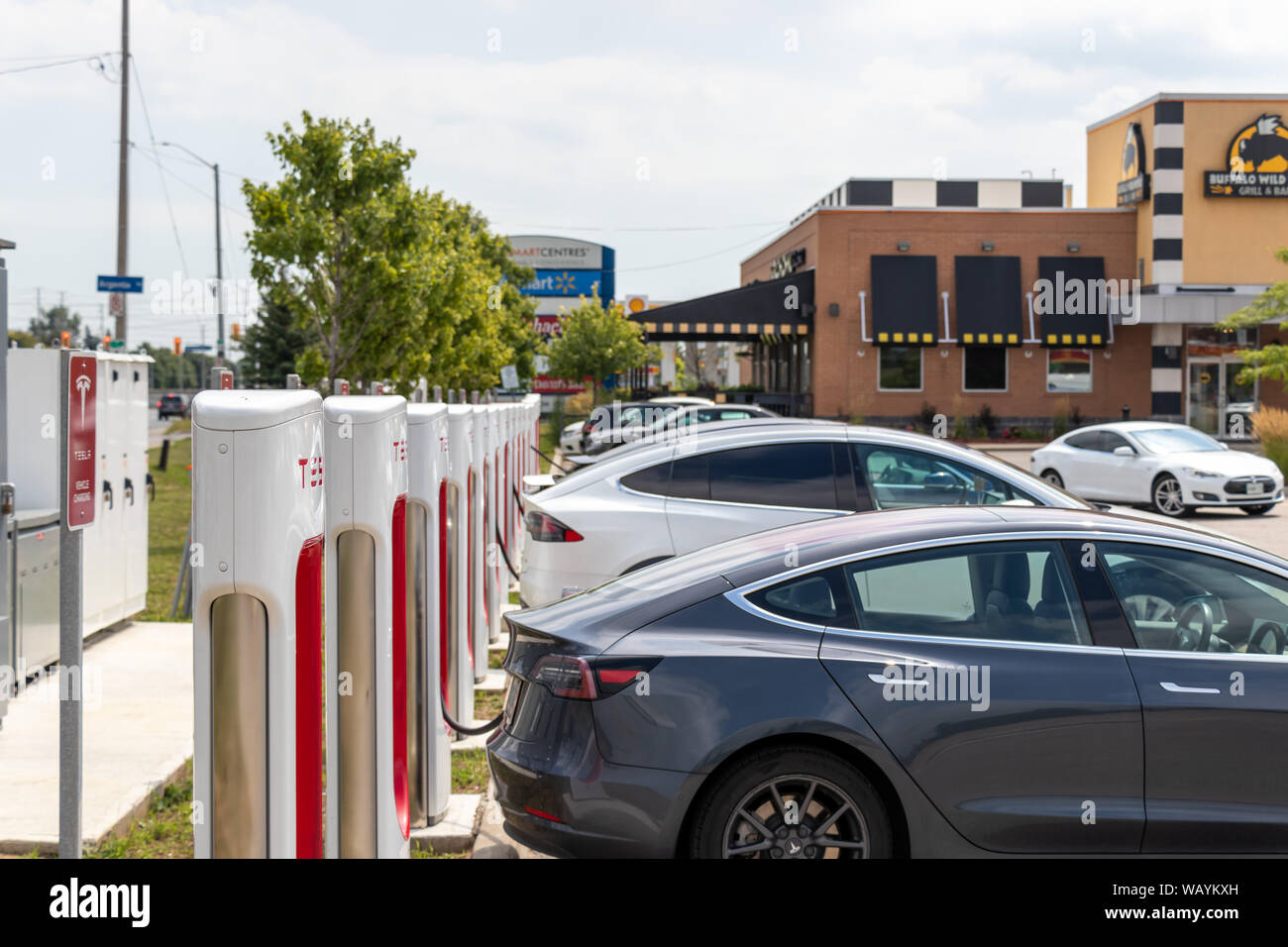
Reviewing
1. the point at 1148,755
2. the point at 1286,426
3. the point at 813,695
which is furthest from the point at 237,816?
the point at 1286,426

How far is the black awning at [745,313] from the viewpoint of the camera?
39344 millimetres

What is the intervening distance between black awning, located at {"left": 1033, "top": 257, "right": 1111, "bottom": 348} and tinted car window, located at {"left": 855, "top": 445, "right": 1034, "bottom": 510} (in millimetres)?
33351

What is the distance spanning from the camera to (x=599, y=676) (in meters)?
4.16

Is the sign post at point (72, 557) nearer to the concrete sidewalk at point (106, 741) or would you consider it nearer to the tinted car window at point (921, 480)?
the concrete sidewalk at point (106, 741)

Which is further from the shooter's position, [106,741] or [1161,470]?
[1161,470]

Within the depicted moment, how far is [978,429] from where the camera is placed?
3878 centimetres

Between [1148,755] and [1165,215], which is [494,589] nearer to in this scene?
[1148,755]

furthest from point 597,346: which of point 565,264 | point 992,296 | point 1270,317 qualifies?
point 565,264

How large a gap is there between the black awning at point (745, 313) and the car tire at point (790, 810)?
35618 mm

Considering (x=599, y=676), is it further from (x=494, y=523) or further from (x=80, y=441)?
(x=494, y=523)

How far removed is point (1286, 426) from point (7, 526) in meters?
22.4

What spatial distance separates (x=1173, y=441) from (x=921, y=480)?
13.0 m

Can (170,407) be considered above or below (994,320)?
below

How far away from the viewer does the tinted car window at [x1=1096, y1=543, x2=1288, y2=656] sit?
14.5ft
